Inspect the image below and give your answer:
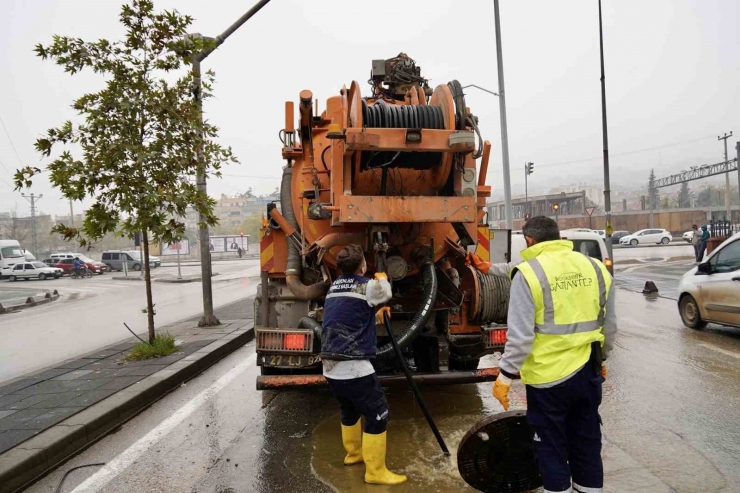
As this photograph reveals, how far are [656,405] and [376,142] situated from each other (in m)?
3.72

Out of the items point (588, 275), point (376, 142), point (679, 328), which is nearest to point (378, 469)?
point (588, 275)

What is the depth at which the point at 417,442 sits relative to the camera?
440cm

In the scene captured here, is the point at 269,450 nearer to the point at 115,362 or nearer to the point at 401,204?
the point at 401,204

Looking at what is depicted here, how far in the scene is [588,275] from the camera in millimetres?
2967

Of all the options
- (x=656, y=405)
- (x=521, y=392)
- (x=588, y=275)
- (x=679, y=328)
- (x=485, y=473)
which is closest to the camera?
(x=588, y=275)

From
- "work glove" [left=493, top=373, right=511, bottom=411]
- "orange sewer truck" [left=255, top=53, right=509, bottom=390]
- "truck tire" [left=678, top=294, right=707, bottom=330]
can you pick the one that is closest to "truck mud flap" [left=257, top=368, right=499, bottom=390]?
"orange sewer truck" [left=255, top=53, right=509, bottom=390]

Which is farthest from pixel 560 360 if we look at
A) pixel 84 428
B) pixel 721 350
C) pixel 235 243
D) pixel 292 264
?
pixel 235 243

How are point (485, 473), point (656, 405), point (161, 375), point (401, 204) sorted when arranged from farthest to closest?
point (161, 375) → point (656, 405) → point (401, 204) → point (485, 473)

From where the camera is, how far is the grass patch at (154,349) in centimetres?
751

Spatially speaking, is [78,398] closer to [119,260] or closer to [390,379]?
[390,379]

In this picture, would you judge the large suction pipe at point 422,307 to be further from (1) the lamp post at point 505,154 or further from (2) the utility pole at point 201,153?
(1) the lamp post at point 505,154

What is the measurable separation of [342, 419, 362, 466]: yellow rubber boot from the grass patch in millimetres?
4656

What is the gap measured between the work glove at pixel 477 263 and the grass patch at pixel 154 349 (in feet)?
16.1

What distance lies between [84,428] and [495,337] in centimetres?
380
